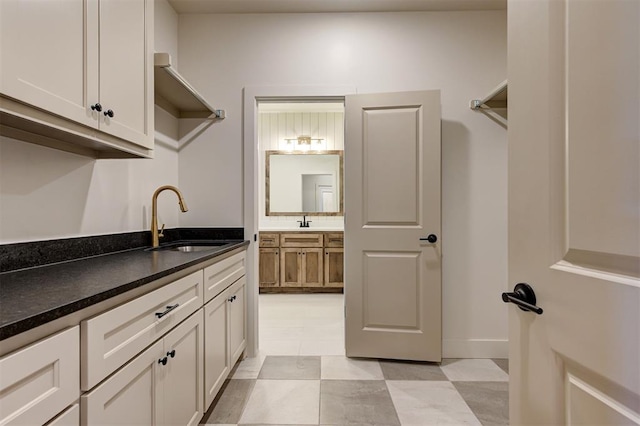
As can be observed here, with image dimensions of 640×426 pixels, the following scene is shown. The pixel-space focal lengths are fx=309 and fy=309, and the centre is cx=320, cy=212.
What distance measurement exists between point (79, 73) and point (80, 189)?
2.18 feet

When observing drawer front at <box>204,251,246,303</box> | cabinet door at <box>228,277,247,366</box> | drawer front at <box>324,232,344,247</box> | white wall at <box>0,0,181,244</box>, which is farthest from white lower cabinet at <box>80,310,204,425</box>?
drawer front at <box>324,232,344,247</box>

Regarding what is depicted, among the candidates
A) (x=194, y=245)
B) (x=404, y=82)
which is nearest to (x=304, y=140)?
(x=404, y=82)

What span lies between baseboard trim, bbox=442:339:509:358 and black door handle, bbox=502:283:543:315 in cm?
196

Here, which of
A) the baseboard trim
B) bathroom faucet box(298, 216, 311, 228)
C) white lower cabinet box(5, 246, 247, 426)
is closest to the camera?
white lower cabinet box(5, 246, 247, 426)

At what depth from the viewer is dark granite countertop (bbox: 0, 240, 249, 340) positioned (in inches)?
26.1

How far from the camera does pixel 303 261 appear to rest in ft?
14.3

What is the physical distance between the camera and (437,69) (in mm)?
2545

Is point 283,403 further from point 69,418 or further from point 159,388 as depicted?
point 69,418

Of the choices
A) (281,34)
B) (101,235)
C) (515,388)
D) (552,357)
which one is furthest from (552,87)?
(281,34)

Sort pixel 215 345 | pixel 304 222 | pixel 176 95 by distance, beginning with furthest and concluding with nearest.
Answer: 1. pixel 304 222
2. pixel 176 95
3. pixel 215 345

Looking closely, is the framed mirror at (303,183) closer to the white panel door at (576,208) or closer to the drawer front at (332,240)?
the drawer front at (332,240)

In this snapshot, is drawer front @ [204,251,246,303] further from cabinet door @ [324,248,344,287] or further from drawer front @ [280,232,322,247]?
cabinet door @ [324,248,344,287]

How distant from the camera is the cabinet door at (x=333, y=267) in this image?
4359 millimetres

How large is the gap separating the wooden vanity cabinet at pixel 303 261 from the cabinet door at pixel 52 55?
10.9 ft
